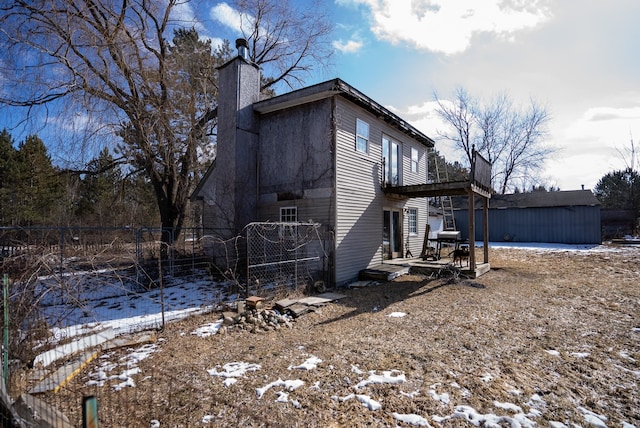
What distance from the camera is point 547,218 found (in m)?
22.5

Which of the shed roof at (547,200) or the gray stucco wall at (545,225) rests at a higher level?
the shed roof at (547,200)

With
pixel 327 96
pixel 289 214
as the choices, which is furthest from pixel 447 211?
pixel 327 96

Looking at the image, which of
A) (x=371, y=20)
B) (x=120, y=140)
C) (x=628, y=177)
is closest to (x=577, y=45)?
(x=371, y=20)

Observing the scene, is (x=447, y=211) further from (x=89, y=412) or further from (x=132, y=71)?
(x=89, y=412)

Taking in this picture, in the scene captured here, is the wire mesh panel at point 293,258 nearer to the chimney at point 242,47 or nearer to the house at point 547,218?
the chimney at point 242,47

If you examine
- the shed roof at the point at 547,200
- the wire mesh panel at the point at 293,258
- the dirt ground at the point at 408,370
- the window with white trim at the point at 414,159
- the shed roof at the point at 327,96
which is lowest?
the dirt ground at the point at 408,370

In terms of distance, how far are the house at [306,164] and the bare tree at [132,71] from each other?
8.63 ft

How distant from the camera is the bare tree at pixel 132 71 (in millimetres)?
9484

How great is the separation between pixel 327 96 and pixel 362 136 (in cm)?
200

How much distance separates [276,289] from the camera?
7680mm

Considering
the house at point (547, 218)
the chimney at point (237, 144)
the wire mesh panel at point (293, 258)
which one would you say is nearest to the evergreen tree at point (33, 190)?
the chimney at point (237, 144)

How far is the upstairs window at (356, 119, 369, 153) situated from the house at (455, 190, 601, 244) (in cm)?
1827

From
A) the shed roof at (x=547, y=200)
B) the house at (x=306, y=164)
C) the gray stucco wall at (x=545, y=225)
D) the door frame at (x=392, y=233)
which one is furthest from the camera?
the shed roof at (x=547, y=200)

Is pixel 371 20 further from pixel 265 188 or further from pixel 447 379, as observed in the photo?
pixel 447 379
